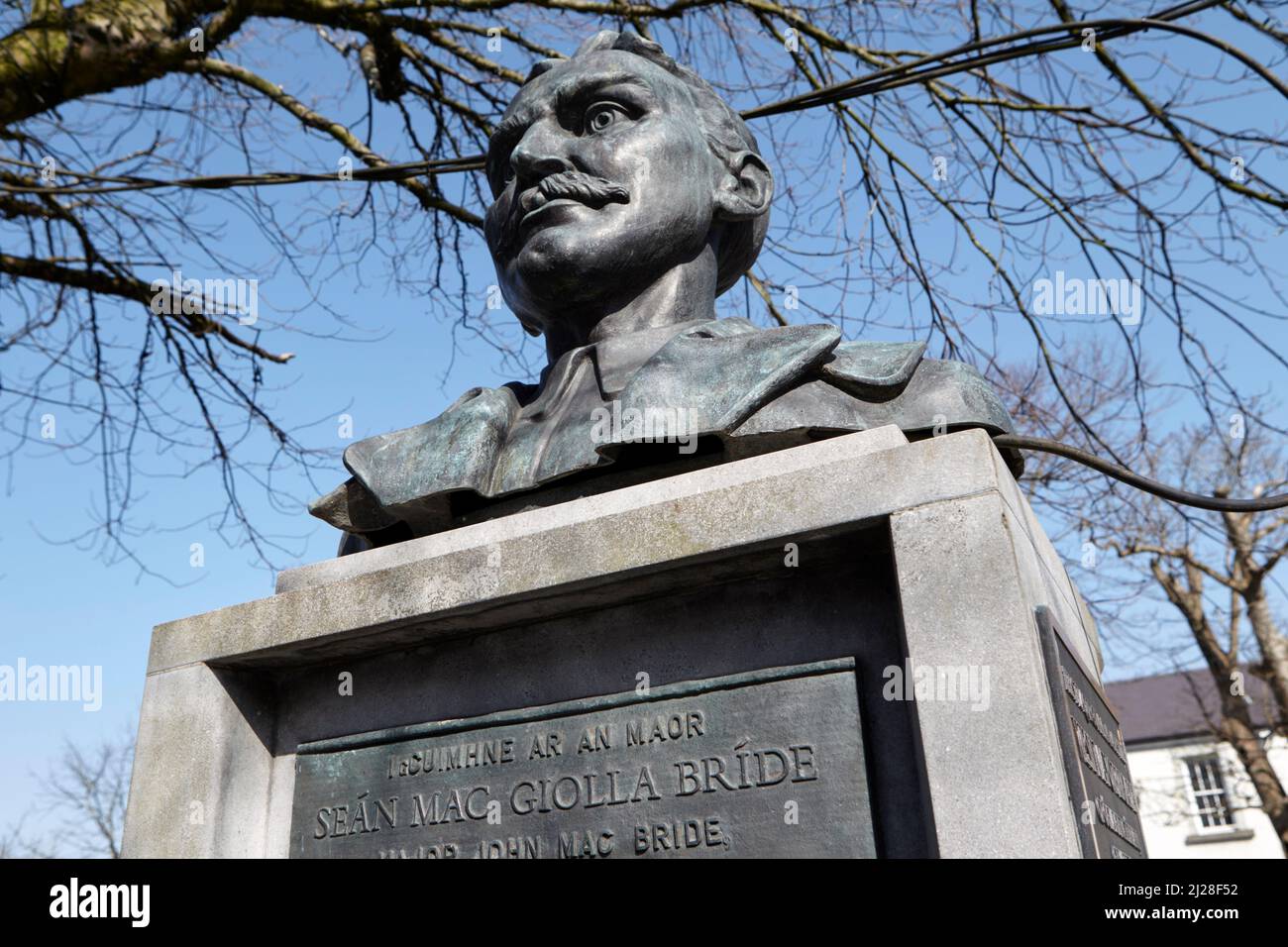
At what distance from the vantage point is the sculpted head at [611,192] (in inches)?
137

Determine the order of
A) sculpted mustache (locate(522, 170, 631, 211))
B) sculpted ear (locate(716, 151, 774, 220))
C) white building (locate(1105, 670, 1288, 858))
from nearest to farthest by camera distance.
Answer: sculpted mustache (locate(522, 170, 631, 211))
sculpted ear (locate(716, 151, 774, 220))
white building (locate(1105, 670, 1288, 858))

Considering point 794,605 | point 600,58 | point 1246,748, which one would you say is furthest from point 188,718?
point 1246,748

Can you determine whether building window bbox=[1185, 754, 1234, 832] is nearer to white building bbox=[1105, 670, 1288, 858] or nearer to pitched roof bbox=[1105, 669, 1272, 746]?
white building bbox=[1105, 670, 1288, 858]

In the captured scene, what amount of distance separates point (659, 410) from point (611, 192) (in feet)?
2.78

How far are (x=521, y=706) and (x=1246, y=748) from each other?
46.8ft

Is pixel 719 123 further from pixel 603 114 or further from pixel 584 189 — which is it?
pixel 584 189

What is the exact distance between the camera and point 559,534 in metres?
2.73

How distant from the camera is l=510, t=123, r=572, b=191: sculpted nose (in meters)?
3.55

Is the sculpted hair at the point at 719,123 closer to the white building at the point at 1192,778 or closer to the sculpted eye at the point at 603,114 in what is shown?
the sculpted eye at the point at 603,114

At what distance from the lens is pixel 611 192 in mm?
3471

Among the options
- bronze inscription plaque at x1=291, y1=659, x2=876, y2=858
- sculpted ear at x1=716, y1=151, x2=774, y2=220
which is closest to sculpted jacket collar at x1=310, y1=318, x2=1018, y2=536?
sculpted ear at x1=716, y1=151, x2=774, y2=220

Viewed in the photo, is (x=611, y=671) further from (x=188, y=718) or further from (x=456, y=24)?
(x=456, y=24)

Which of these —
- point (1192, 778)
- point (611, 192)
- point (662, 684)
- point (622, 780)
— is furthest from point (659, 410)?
point (1192, 778)

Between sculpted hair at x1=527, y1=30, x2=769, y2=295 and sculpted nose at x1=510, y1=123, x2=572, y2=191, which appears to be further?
sculpted hair at x1=527, y1=30, x2=769, y2=295
